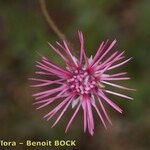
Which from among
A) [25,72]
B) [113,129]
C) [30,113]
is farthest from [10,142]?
[113,129]

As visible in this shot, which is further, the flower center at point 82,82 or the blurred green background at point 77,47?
the blurred green background at point 77,47

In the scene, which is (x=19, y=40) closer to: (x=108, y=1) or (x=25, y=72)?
(x=25, y=72)

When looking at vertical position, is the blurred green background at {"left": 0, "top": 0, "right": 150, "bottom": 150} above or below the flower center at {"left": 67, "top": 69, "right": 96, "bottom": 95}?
above

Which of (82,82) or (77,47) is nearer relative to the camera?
(82,82)

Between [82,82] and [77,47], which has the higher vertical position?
[77,47]
